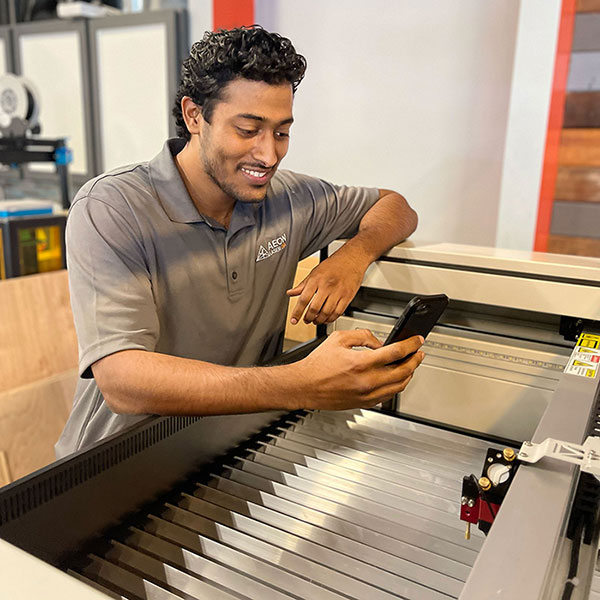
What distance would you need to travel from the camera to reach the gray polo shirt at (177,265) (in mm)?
919

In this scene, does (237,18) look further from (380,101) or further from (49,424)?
(49,424)

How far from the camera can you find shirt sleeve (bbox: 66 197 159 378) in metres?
0.88

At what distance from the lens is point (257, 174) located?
111cm

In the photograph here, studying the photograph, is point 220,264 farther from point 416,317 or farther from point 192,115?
point 416,317

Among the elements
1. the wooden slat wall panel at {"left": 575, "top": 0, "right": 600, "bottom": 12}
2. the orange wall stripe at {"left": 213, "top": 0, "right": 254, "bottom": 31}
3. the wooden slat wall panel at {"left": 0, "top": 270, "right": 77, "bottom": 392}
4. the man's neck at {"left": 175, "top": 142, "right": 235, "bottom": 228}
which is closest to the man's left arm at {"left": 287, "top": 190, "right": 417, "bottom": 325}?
the man's neck at {"left": 175, "top": 142, "right": 235, "bottom": 228}

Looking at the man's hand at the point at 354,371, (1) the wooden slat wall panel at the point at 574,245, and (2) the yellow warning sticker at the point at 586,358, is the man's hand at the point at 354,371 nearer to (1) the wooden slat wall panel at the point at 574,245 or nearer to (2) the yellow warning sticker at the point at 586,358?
(2) the yellow warning sticker at the point at 586,358

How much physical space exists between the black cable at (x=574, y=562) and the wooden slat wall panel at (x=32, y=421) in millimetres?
1516

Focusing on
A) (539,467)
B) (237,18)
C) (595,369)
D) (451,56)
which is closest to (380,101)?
(451,56)

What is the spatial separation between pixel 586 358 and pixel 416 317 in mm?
287

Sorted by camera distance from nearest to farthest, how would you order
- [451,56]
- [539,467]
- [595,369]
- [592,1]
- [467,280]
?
[539,467] → [595,369] → [467,280] → [592,1] → [451,56]

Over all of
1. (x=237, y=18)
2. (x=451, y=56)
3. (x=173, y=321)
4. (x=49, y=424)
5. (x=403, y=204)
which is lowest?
(x=49, y=424)

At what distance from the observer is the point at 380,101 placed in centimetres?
262

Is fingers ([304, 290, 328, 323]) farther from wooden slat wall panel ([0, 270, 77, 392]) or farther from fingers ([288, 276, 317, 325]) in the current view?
wooden slat wall panel ([0, 270, 77, 392])

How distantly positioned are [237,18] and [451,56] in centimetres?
112
